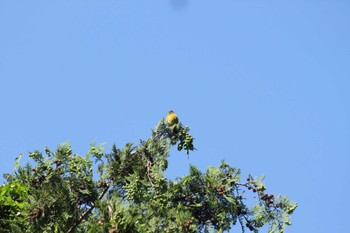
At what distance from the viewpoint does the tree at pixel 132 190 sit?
1189 cm

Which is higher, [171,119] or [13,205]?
[171,119]

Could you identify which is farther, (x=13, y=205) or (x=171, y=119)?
(x=171, y=119)

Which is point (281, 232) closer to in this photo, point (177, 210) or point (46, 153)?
point (177, 210)

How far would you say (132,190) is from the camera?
11938mm

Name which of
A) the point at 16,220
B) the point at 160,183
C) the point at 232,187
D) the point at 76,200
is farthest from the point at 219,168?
the point at 16,220

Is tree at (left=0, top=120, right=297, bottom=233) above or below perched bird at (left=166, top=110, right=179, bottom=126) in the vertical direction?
below

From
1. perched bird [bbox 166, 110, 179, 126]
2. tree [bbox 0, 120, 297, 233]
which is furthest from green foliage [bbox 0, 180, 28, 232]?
perched bird [bbox 166, 110, 179, 126]

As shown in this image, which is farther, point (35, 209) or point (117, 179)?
point (117, 179)

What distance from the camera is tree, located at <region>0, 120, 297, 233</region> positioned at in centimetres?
1189

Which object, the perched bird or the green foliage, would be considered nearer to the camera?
the green foliage

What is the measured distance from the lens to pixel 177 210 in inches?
438

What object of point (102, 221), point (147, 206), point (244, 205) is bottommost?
point (102, 221)

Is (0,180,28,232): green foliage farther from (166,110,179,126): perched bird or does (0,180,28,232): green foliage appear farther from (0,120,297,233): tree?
(166,110,179,126): perched bird

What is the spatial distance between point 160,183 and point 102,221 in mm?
1781
